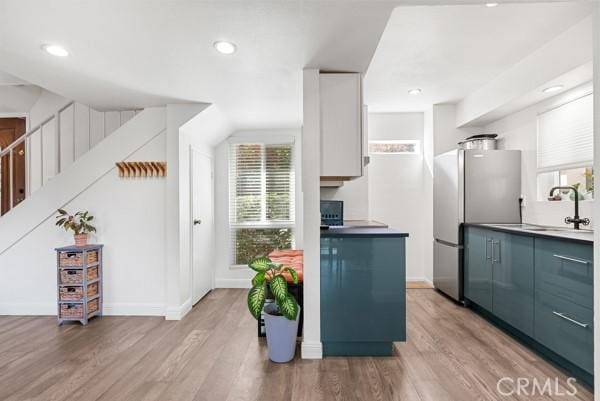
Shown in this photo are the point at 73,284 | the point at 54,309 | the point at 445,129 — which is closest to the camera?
the point at 73,284

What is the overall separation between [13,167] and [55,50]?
12.0 ft

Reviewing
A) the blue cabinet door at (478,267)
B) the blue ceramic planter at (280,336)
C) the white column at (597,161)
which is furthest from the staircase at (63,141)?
the white column at (597,161)

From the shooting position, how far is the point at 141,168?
3555 millimetres

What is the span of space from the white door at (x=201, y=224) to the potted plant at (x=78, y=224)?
1.10m

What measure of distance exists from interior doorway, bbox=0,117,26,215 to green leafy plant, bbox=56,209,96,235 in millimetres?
1996

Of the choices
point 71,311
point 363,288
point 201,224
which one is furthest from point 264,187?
point 71,311

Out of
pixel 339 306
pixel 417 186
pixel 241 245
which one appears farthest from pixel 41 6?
pixel 417 186

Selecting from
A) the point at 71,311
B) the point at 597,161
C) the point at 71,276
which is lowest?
the point at 71,311

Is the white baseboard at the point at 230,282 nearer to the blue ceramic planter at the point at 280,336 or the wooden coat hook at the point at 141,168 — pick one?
the wooden coat hook at the point at 141,168

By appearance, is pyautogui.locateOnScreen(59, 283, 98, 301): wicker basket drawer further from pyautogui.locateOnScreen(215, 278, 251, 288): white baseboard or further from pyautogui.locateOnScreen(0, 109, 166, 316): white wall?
pyautogui.locateOnScreen(215, 278, 251, 288): white baseboard

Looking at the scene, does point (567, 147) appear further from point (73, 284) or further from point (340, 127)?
point (73, 284)

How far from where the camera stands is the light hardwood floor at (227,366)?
207cm

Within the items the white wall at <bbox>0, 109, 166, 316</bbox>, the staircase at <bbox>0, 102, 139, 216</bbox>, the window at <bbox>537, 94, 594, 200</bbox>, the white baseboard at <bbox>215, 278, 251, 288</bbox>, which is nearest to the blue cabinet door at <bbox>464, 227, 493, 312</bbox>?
the window at <bbox>537, 94, 594, 200</bbox>

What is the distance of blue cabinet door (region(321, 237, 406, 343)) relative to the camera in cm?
254
